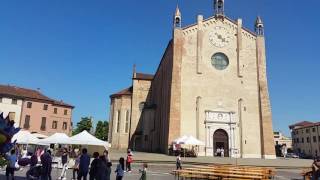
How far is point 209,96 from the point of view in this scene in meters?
39.5

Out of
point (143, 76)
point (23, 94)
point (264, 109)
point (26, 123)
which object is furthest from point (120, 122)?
point (264, 109)

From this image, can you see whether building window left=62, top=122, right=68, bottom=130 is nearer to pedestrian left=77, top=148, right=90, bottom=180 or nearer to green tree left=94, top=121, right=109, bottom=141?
green tree left=94, top=121, right=109, bottom=141

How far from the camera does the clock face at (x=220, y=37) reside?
41.6 meters

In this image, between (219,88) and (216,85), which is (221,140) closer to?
(219,88)

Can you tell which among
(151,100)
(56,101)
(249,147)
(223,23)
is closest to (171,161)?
(249,147)

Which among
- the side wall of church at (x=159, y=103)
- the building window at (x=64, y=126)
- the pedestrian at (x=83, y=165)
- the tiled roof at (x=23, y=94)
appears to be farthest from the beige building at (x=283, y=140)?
the pedestrian at (x=83, y=165)

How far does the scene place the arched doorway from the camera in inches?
1544

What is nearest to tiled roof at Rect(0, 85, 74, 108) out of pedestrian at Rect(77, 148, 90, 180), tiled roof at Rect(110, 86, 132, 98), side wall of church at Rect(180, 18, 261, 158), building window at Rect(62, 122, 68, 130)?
building window at Rect(62, 122, 68, 130)

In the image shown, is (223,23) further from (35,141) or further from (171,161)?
(35,141)

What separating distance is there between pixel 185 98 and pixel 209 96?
3228 millimetres

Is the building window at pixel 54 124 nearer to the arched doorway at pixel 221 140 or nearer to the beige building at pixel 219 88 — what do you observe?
the beige building at pixel 219 88

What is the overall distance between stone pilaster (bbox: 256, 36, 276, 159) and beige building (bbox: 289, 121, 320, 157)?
3940 centimetres

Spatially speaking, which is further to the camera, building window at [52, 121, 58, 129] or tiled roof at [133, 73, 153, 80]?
tiled roof at [133, 73, 153, 80]

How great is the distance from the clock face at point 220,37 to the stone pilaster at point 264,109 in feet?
14.2
